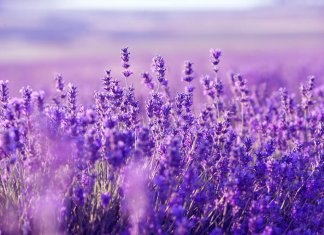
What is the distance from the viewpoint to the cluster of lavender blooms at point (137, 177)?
265 centimetres

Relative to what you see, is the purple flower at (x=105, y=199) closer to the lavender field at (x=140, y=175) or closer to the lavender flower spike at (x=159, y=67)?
the lavender field at (x=140, y=175)

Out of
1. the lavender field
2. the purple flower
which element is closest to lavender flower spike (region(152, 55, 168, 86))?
the lavender field

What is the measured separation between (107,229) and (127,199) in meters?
0.21

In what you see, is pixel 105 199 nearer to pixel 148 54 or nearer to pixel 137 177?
pixel 137 177

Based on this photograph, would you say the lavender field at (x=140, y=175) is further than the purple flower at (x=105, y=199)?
No

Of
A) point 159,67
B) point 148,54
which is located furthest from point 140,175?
point 148,54

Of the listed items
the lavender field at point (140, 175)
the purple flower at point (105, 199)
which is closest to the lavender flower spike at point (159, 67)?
the lavender field at point (140, 175)

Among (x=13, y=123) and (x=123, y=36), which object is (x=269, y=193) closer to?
(x=13, y=123)

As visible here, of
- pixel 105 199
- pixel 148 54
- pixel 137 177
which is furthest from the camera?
pixel 148 54

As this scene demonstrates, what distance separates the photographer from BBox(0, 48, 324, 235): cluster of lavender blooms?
265cm

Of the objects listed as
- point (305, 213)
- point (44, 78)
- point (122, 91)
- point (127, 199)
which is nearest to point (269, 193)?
point (305, 213)

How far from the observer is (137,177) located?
2.69 m

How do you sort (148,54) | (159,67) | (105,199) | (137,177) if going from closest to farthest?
(137,177) → (105,199) → (159,67) → (148,54)

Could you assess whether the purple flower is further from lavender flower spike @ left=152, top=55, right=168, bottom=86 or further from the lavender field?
lavender flower spike @ left=152, top=55, right=168, bottom=86
